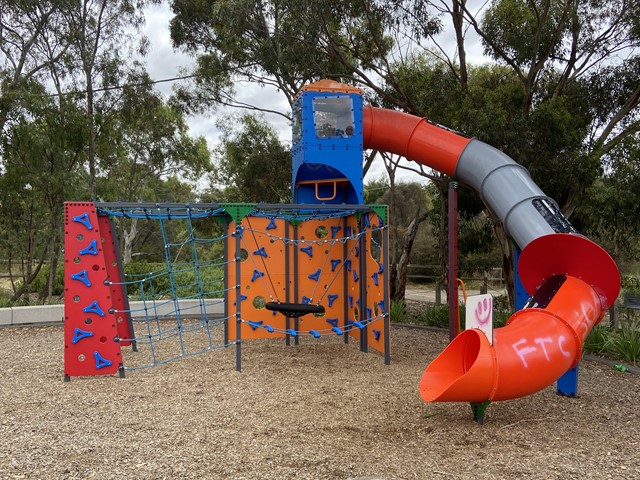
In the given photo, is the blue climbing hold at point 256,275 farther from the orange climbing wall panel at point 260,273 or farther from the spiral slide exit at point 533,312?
the spiral slide exit at point 533,312

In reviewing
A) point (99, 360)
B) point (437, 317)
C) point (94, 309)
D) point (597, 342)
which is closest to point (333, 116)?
point (94, 309)

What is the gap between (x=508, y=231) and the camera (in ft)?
21.6

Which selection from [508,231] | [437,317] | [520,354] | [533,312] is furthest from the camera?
[437,317]

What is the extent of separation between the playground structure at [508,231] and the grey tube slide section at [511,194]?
0.01m

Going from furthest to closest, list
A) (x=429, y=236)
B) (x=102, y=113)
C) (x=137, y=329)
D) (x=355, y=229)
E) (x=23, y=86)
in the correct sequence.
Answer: (x=429, y=236) < (x=102, y=113) < (x=23, y=86) < (x=137, y=329) < (x=355, y=229)

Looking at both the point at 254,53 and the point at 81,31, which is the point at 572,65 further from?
the point at 81,31

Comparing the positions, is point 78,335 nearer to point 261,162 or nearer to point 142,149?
point 261,162

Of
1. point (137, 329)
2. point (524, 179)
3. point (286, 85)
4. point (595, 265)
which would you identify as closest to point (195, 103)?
→ point (286, 85)

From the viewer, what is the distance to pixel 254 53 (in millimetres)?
14414

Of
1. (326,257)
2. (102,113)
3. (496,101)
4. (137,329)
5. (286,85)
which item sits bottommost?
(137,329)

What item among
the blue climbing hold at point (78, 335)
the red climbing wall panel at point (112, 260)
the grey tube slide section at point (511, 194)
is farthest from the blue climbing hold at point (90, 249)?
the grey tube slide section at point (511, 194)

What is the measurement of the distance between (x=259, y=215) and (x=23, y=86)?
8.93m

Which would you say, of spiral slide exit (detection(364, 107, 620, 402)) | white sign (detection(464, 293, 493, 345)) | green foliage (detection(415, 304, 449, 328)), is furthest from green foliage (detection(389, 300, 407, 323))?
white sign (detection(464, 293, 493, 345))

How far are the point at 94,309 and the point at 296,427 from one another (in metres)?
3.06
